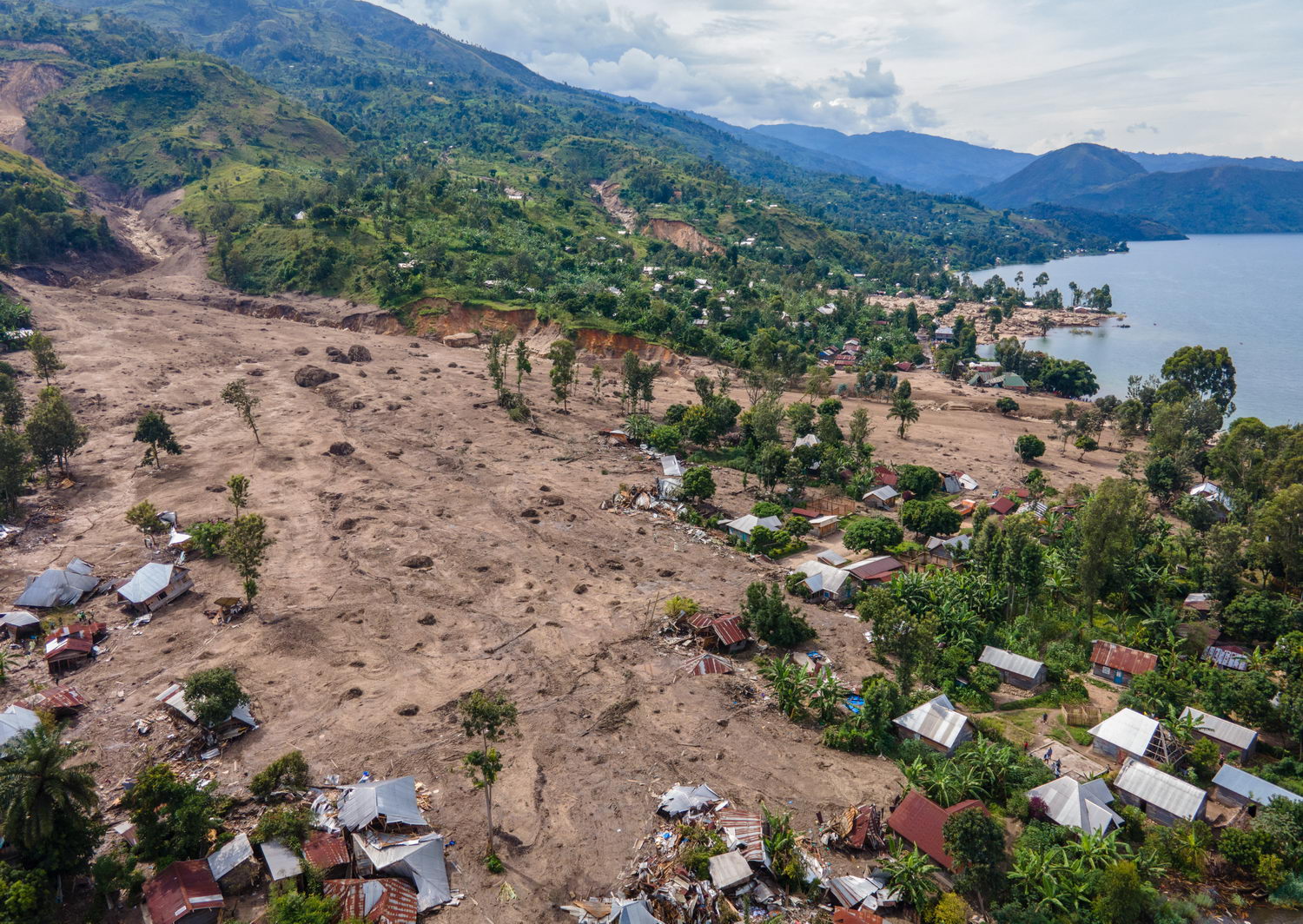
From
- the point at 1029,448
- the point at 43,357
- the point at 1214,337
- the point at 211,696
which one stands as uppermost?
the point at 1214,337

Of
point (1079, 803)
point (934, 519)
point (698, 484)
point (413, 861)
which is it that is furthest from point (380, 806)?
point (934, 519)

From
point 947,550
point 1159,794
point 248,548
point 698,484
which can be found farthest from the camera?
point 698,484

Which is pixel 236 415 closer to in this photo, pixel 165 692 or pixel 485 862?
pixel 165 692

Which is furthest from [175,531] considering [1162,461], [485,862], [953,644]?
[1162,461]

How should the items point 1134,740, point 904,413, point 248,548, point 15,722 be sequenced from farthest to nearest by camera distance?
point 904,413 → point 248,548 → point 1134,740 → point 15,722

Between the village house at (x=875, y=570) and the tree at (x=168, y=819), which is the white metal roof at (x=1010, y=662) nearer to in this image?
the village house at (x=875, y=570)

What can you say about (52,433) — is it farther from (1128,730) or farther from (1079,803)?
(1128,730)

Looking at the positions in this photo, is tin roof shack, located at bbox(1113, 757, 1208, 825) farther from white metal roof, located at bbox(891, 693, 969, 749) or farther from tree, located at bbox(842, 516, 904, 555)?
tree, located at bbox(842, 516, 904, 555)

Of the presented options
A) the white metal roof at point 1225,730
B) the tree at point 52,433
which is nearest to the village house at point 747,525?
the white metal roof at point 1225,730
